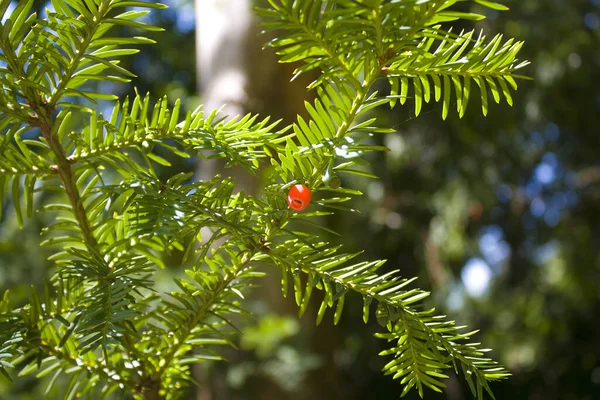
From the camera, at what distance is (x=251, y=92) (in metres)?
1.32

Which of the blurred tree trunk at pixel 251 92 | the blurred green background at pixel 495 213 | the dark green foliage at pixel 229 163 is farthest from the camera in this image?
the blurred green background at pixel 495 213

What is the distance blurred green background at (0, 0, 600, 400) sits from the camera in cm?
223

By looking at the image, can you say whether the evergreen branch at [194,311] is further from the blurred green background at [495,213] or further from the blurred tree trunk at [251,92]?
the blurred green background at [495,213]

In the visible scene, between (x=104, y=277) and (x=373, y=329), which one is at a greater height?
(x=104, y=277)

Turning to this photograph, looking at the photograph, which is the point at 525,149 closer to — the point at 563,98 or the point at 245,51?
the point at 563,98

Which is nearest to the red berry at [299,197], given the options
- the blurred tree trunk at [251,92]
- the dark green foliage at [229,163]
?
the dark green foliage at [229,163]

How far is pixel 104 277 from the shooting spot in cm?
35

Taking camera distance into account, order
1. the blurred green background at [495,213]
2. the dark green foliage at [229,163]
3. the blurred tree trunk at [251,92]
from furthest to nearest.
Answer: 1. the blurred green background at [495,213]
2. the blurred tree trunk at [251,92]
3. the dark green foliage at [229,163]

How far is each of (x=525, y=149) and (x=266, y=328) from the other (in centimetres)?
235

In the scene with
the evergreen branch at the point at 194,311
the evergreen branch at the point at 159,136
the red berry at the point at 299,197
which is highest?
the evergreen branch at the point at 159,136

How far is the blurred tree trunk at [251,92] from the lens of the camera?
4.11ft

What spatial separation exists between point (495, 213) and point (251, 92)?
7.18ft

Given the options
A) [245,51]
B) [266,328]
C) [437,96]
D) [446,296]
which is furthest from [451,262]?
[437,96]

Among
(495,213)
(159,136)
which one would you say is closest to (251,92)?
(159,136)
